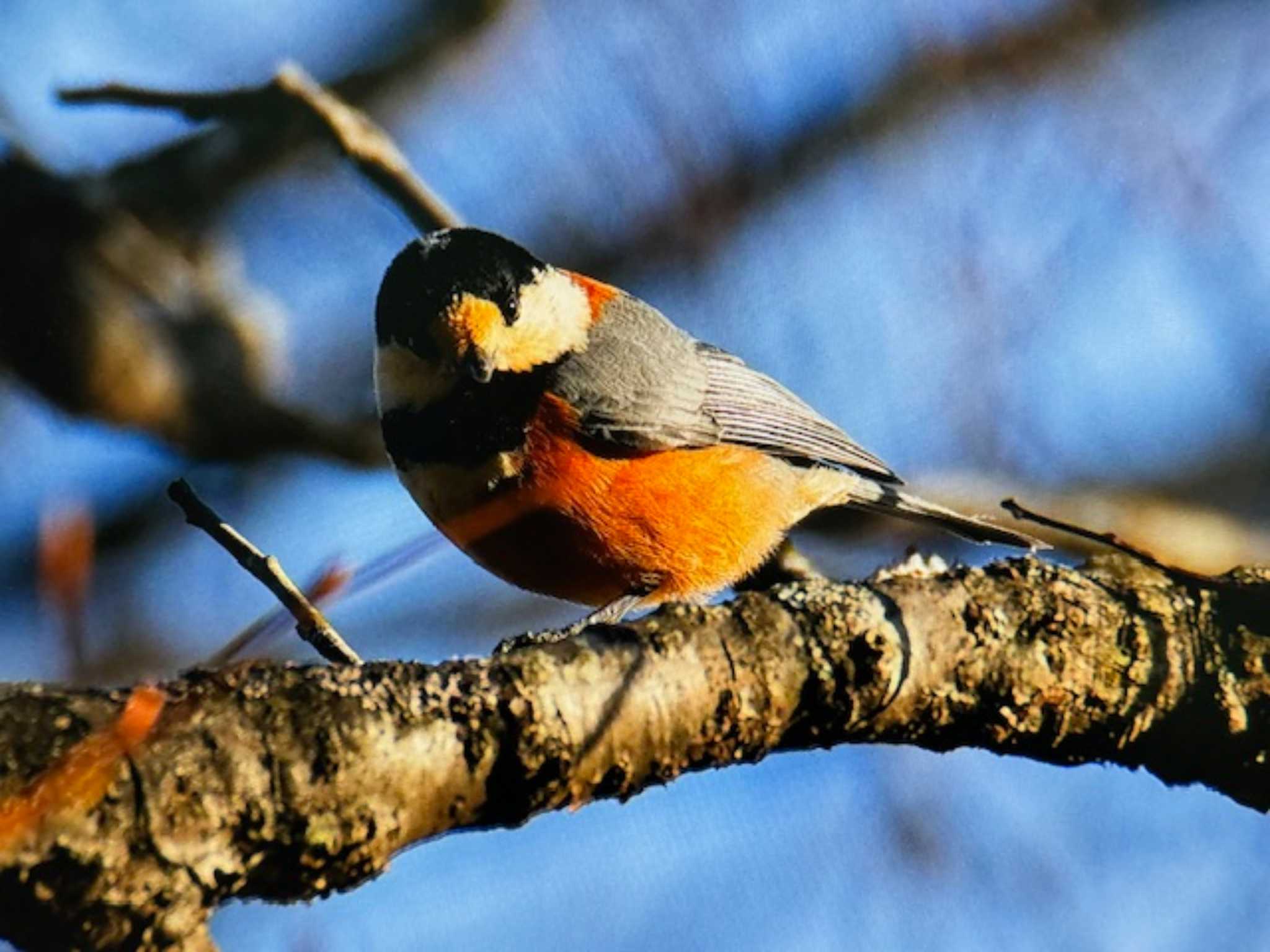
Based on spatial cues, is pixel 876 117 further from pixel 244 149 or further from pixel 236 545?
pixel 236 545

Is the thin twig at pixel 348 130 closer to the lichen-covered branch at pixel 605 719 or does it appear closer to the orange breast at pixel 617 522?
the orange breast at pixel 617 522

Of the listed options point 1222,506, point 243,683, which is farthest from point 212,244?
point 243,683

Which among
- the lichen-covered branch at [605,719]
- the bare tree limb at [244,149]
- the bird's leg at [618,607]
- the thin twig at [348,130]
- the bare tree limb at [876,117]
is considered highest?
the bare tree limb at [244,149]

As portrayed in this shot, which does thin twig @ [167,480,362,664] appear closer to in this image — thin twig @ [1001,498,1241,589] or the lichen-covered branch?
the lichen-covered branch

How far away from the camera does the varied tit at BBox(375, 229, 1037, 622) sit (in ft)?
12.7

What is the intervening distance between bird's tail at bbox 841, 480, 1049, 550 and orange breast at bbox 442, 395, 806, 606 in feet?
1.58

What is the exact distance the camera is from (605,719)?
7.24 feet

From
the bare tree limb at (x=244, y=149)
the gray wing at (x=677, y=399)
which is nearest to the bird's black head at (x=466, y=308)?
the gray wing at (x=677, y=399)

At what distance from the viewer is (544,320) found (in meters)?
4.18

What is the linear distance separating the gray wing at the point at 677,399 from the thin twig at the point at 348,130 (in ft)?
2.06

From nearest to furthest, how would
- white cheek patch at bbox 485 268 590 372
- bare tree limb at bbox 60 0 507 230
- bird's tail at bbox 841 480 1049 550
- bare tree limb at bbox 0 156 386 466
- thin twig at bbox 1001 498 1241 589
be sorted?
thin twig at bbox 1001 498 1241 589
white cheek patch at bbox 485 268 590 372
bird's tail at bbox 841 480 1049 550
bare tree limb at bbox 0 156 386 466
bare tree limb at bbox 60 0 507 230

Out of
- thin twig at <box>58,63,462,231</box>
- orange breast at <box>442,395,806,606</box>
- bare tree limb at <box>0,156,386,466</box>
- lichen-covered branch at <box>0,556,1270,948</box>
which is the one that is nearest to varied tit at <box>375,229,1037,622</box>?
orange breast at <box>442,395,806,606</box>

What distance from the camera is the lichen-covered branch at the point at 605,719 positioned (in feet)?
5.55

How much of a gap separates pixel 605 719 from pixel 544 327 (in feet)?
6.94
